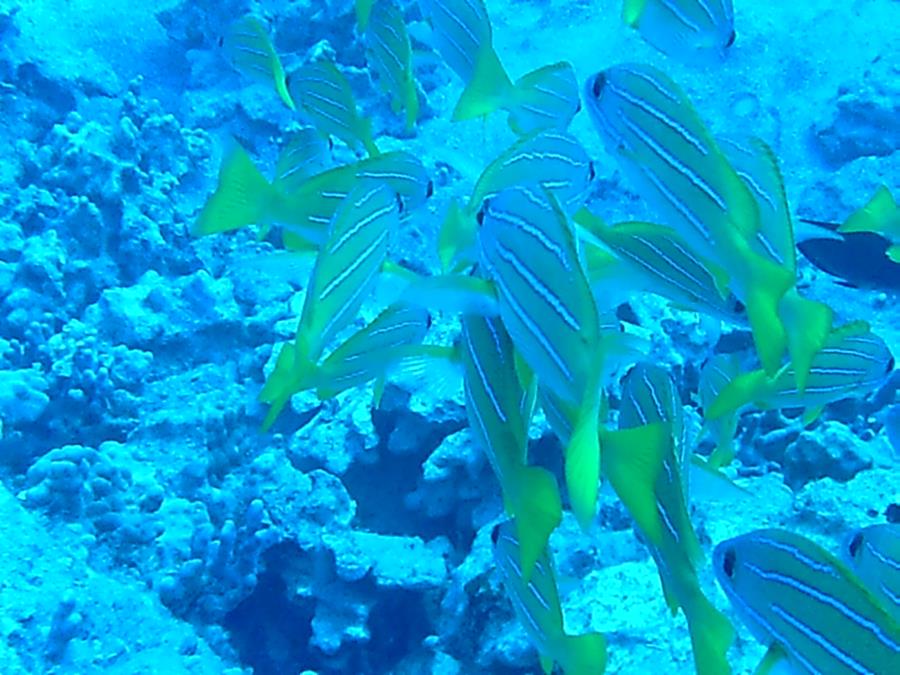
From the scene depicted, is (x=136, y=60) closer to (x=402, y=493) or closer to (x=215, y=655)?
(x=402, y=493)

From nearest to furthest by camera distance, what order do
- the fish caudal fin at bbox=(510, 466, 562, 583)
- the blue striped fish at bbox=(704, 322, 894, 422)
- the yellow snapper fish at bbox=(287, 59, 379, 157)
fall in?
the fish caudal fin at bbox=(510, 466, 562, 583), the blue striped fish at bbox=(704, 322, 894, 422), the yellow snapper fish at bbox=(287, 59, 379, 157)

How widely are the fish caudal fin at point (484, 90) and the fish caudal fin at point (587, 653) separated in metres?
2.20

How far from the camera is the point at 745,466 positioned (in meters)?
5.23

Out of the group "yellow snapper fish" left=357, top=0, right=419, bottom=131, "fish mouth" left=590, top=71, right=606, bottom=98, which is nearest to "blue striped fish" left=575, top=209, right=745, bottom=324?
"fish mouth" left=590, top=71, right=606, bottom=98

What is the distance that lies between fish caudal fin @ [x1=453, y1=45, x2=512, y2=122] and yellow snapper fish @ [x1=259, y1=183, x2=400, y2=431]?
1.37 meters

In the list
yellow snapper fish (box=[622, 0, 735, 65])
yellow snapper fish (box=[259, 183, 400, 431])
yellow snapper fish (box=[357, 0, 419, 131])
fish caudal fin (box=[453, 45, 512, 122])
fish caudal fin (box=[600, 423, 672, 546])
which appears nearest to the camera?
fish caudal fin (box=[600, 423, 672, 546])

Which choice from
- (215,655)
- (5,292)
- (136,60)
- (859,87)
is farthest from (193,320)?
(859,87)

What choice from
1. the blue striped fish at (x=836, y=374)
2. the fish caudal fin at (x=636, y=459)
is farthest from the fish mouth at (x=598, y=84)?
the blue striped fish at (x=836, y=374)

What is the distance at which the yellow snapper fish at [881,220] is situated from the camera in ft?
9.32

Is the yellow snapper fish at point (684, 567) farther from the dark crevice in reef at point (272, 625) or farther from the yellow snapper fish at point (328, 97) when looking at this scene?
the dark crevice in reef at point (272, 625)

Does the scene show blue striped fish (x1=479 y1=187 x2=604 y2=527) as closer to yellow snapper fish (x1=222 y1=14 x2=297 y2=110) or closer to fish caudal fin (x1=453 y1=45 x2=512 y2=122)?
fish caudal fin (x1=453 y1=45 x2=512 y2=122)

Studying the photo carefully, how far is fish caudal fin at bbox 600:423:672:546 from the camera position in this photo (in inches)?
54.2

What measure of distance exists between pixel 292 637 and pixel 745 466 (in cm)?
314

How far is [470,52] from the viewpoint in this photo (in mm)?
3588
